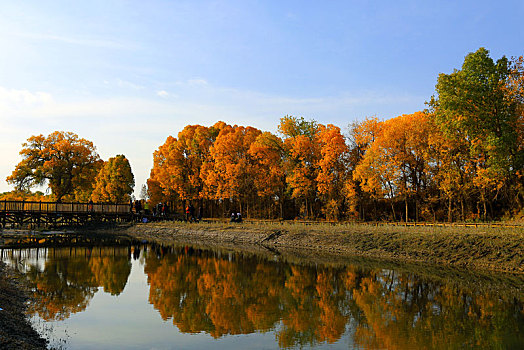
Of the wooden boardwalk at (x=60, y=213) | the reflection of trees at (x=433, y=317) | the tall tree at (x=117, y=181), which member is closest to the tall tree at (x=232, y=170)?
the wooden boardwalk at (x=60, y=213)

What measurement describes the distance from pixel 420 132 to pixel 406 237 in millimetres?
16997

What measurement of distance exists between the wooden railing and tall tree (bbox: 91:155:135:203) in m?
13.0

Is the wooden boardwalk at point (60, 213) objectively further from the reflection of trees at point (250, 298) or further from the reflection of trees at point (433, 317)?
the reflection of trees at point (433, 317)

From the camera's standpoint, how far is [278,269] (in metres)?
24.3

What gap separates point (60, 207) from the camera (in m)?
56.9

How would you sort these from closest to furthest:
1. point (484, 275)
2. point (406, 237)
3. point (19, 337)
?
point (19, 337) → point (484, 275) → point (406, 237)

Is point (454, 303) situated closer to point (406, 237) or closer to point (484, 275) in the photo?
point (484, 275)

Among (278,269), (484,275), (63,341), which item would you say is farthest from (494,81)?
(63,341)

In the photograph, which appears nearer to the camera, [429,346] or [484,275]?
[429,346]

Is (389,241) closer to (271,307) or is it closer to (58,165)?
(271,307)

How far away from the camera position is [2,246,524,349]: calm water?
11594 millimetres

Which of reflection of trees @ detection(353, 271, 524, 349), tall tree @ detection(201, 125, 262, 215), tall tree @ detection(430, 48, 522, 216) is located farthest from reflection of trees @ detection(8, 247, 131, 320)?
tall tree @ detection(430, 48, 522, 216)

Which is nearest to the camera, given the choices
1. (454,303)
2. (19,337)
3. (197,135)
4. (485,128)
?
(19,337)

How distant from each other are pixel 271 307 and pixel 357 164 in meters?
36.4
